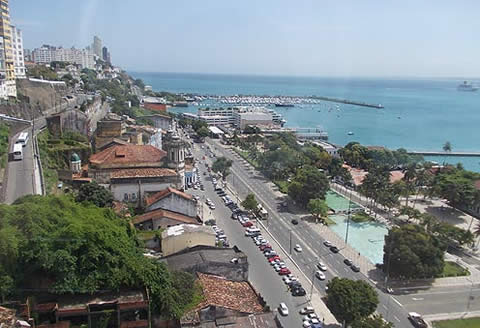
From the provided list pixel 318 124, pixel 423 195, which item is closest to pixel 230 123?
pixel 318 124

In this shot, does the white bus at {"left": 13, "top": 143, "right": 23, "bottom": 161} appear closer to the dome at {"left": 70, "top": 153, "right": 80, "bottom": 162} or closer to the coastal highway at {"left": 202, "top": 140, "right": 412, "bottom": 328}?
the dome at {"left": 70, "top": 153, "right": 80, "bottom": 162}

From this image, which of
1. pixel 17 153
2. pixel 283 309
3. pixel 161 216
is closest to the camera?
pixel 283 309

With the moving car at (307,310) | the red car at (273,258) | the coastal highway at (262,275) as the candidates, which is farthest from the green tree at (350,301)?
the red car at (273,258)

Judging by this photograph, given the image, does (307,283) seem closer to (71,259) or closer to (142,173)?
(71,259)

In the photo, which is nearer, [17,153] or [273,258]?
[273,258]

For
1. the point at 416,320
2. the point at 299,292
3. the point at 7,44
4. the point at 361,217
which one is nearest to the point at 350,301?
the point at 299,292
